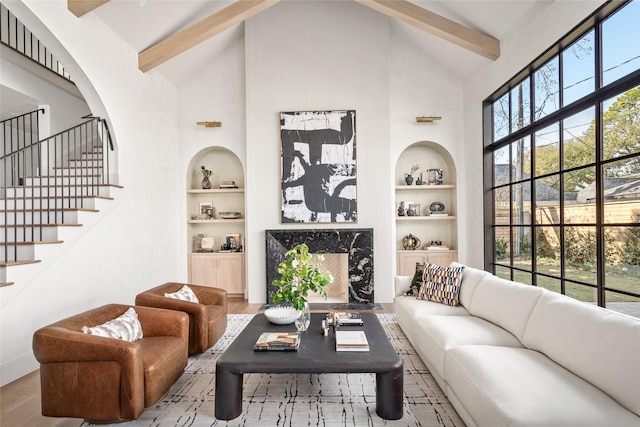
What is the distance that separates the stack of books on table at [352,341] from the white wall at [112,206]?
2.68 meters

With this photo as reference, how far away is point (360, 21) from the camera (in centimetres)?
558

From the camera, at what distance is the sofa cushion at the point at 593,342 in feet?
5.38

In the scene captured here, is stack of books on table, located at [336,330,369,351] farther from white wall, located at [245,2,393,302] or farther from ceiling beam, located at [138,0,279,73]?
ceiling beam, located at [138,0,279,73]

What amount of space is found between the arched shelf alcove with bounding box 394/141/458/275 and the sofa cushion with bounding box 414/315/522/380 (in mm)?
2810

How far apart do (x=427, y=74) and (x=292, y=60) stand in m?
2.22

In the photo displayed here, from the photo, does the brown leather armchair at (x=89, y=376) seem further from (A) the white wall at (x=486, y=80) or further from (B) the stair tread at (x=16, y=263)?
(A) the white wall at (x=486, y=80)

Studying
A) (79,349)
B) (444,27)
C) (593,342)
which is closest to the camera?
(593,342)

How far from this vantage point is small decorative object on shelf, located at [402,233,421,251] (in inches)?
235

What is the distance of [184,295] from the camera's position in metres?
3.57

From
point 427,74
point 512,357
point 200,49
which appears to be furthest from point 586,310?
point 200,49

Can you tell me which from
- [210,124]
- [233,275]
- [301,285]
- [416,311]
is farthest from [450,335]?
[210,124]

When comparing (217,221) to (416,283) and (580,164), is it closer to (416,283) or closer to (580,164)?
(416,283)

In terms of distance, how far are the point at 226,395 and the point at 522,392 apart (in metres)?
1.70

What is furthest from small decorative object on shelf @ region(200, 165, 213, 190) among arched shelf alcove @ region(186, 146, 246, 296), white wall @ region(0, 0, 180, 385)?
white wall @ region(0, 0, 180, 385)
